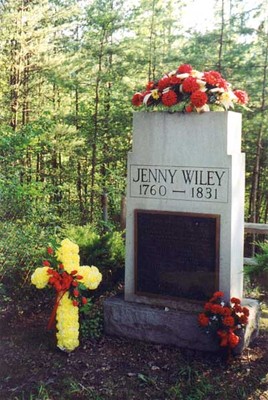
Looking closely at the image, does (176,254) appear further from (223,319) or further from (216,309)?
(223,319)

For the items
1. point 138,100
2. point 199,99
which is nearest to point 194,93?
point 199,99

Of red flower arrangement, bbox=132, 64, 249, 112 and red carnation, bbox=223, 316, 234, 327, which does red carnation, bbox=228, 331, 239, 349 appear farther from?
red flower arrangement, bbox=132, 64, 249, 112

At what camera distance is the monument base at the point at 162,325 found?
497cm

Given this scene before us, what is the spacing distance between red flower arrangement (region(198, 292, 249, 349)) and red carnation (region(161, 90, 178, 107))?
2050 mm

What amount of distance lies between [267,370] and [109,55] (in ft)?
37.2

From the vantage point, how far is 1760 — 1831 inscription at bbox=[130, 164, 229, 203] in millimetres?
4934

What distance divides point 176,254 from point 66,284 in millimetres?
1228

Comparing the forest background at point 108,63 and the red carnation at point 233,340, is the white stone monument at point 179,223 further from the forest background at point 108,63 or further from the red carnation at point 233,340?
the forest background at point 108,63

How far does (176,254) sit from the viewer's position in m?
5.14

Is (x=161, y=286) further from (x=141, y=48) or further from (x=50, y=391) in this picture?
(x=141, y=48)

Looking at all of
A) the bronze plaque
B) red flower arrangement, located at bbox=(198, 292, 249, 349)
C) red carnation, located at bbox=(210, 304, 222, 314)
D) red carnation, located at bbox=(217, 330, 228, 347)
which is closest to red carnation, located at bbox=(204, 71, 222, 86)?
the bronze plaque

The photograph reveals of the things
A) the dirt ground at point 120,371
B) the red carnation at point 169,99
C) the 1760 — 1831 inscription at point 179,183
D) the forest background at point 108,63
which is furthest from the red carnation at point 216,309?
the forest background at point 108,63

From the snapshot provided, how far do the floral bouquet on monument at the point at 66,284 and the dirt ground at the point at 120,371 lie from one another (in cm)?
21

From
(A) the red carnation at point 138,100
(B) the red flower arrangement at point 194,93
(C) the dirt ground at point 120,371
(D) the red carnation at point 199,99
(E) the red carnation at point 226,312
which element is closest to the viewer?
(C) the dirt ground at point 120,371
